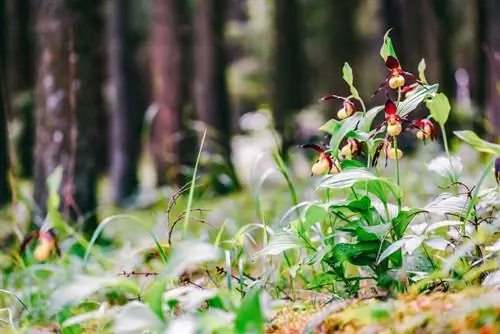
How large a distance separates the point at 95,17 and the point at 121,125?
6.42 meters

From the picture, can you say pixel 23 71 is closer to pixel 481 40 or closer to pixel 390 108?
pixel 481 40

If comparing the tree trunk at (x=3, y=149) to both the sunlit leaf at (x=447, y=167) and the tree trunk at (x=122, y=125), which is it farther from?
the tree trunk at (x=122, y=125)

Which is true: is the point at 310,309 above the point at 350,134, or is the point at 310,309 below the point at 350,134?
below

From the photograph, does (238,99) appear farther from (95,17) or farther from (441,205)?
(441,205)

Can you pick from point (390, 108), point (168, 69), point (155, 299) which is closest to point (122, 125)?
point (168, 69)

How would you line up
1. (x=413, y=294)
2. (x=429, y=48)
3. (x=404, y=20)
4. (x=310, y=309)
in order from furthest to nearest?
(x=404, y=20), (x=429, y=48), (x=310, y=309), (x=413, y=294)

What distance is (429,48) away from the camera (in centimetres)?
943

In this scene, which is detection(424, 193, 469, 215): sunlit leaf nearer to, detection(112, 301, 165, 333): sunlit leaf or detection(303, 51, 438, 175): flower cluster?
detection(303, 51, 438, 175): flower cluster

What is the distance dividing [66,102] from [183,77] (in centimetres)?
506

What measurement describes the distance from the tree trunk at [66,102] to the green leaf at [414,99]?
359 cm

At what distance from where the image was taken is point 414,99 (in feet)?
6.33

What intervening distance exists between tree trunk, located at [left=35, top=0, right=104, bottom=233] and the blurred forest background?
0.01m

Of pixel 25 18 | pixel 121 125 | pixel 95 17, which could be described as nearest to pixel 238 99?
pixel 25 18

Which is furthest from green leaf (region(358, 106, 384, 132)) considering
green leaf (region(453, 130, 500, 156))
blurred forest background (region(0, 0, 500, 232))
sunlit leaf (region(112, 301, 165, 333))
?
sunlit leaf (region(112, 301, 165, 333))
